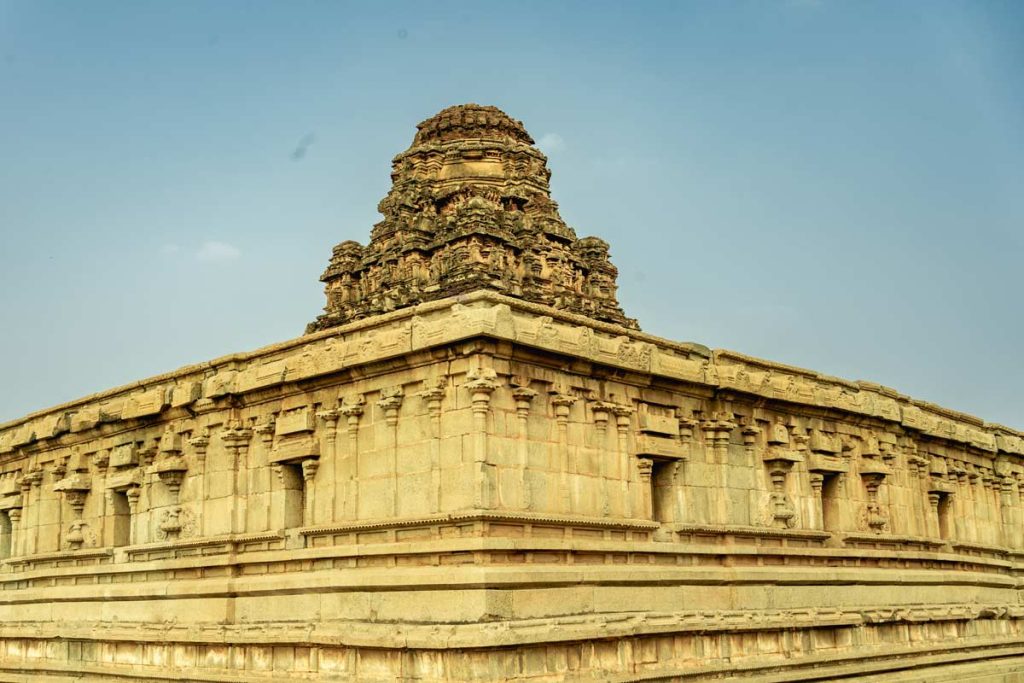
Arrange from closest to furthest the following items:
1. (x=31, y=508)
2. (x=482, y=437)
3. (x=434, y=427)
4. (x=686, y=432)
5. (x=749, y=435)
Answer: (x=482, y=437), (x=434, y=427), (x=686, y=432), (x=749, y=435), (x=31, y=508)

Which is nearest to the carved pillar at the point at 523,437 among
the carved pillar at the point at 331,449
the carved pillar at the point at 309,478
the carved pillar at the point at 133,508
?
the carved pillar at the point at 331,449

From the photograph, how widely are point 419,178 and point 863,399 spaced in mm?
22802

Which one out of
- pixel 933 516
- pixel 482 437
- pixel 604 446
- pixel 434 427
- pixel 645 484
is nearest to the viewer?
pixel 482 437

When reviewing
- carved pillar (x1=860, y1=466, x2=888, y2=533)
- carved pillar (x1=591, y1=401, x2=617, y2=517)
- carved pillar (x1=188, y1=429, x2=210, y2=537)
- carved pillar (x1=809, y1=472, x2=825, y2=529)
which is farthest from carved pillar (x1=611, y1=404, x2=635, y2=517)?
carved pillar (x1=860, y1=466, x2=888, y2=533)

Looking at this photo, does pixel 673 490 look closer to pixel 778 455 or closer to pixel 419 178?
pixel 778 455

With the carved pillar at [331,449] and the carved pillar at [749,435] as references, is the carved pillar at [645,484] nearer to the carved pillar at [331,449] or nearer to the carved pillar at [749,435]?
the carved pillar at [749,435]

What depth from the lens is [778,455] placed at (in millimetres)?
18766

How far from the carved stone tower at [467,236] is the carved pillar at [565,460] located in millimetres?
20003

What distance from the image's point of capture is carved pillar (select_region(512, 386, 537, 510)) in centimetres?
1434

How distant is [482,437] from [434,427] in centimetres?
83

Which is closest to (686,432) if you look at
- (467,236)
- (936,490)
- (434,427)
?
(434,427)

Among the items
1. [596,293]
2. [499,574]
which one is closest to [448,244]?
[596,293]

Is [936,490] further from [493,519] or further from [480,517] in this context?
[480,517]

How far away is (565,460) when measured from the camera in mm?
15070
